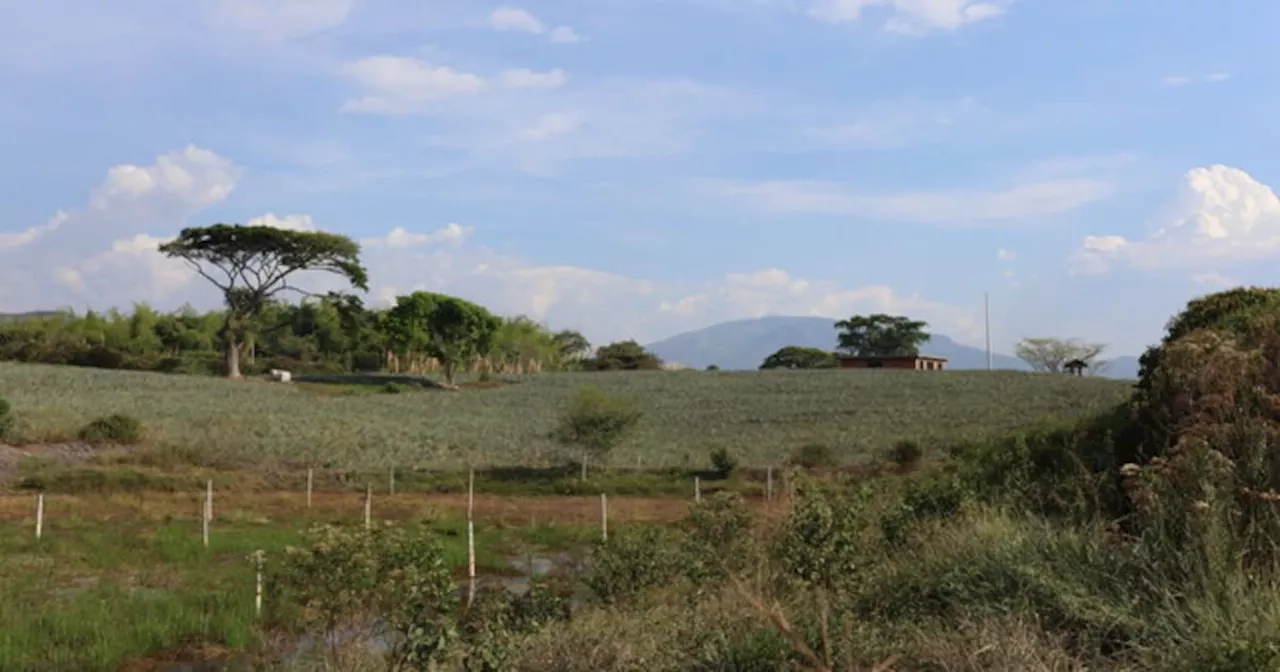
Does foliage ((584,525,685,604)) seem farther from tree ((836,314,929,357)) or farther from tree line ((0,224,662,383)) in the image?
tree ((836,314,929,357))

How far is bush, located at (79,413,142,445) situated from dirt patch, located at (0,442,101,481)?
2.18 ft

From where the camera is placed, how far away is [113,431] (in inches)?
Answer: 1366

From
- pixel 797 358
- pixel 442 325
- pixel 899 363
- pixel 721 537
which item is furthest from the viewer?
pixel 797 358

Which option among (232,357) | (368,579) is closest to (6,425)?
(232,357)

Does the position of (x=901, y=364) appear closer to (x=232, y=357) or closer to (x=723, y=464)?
(x=232, y=357)

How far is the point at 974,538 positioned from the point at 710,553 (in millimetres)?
2581

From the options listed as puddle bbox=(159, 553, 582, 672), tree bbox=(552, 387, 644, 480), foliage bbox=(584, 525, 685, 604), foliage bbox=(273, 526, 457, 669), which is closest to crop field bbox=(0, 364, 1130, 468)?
tree bbox=(552, 387, 644, 480)

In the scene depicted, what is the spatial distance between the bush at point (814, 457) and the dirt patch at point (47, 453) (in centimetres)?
2259

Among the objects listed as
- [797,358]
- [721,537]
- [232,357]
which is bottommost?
[721,537]

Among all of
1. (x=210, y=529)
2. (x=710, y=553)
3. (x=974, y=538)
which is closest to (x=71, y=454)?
(x=210, y=529)

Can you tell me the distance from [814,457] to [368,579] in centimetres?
2789

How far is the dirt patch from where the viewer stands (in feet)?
97.7

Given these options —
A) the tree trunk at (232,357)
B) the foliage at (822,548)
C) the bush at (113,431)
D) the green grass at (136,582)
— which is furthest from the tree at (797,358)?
the foliage at (822,548)

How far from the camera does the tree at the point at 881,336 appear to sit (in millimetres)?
103938
